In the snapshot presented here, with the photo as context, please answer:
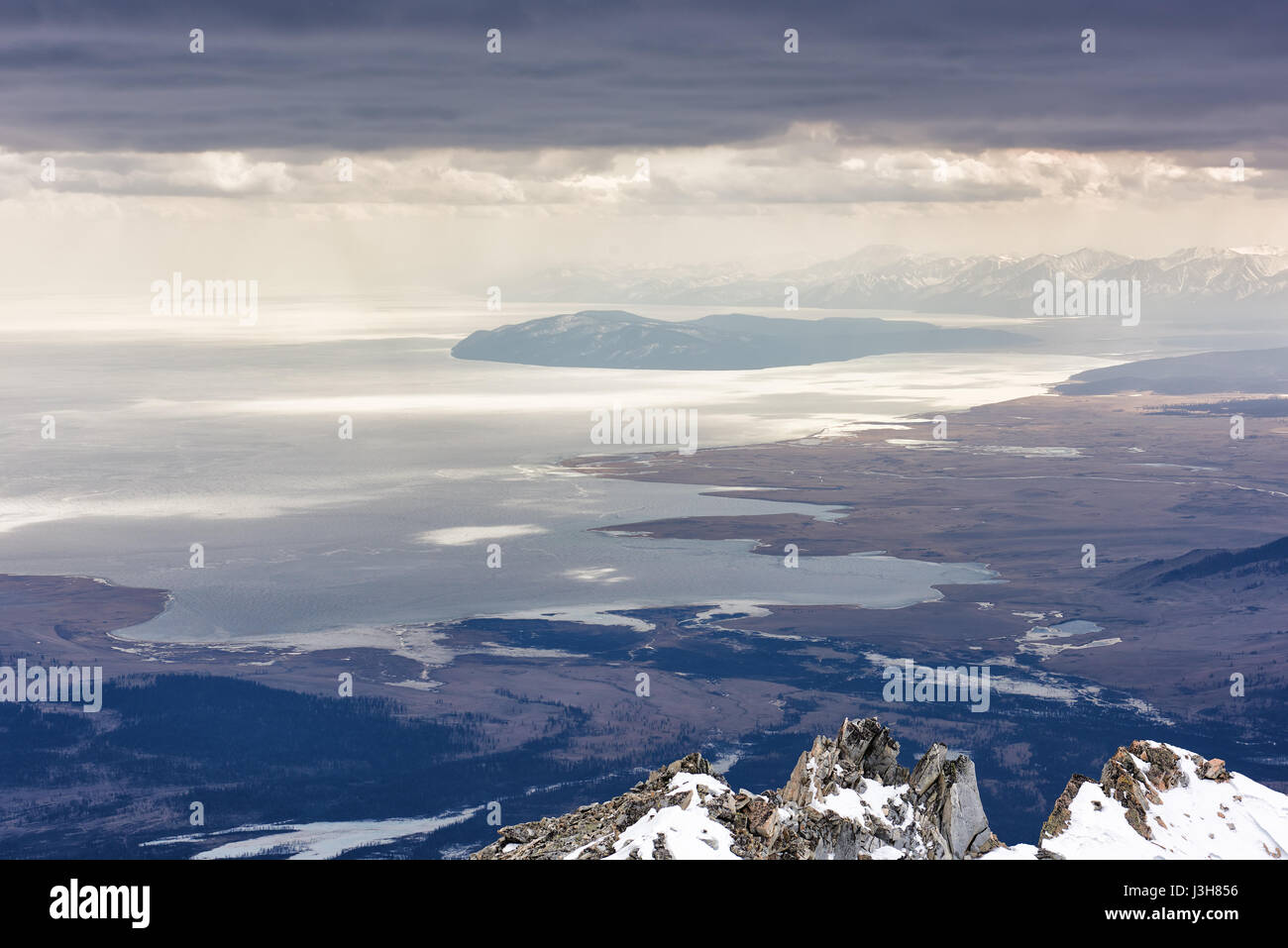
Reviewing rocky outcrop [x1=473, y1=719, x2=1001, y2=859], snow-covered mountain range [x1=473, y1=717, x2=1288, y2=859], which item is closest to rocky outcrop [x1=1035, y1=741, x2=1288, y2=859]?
snow-covered mountain range [x1=473, y1=717, x2=1288, y2=859]

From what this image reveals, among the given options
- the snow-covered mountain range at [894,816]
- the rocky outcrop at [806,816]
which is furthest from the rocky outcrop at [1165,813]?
the rocky outcrop at [806,816]

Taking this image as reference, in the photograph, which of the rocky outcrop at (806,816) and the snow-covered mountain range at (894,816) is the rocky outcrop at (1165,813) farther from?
the rocky outcrop at (806,816)

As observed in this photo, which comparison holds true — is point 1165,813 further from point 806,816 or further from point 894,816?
point 806,816

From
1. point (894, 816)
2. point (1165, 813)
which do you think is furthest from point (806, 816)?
point (1165, 813)

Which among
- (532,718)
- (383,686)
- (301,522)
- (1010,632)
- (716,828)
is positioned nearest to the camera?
(716,828)

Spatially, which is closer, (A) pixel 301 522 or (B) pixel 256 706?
(B) pixel 256 706
